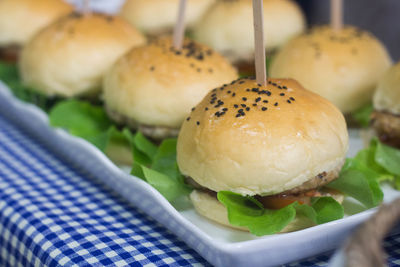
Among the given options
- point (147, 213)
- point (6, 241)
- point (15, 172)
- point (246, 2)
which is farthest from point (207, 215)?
point (246, 2)

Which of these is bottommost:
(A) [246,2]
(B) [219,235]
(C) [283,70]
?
(B) [219,235]

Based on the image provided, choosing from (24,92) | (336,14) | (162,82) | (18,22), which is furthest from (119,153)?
(18,22)

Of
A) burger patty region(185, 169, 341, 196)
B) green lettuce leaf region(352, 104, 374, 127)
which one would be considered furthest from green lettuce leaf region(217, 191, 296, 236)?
green lettuce leaf region(352, 104, 374, 127)

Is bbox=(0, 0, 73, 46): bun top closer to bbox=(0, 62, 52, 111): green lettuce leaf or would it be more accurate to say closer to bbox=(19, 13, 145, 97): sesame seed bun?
bbox=(0, 62, 52, 111): green lettuce leaf

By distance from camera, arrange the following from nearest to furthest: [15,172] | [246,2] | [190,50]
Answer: [15,172], [190,50], [246,2]

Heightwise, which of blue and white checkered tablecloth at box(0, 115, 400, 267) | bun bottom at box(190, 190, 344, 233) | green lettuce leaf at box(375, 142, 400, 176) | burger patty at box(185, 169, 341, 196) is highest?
burger patty at box(185, 169, 341, 196)

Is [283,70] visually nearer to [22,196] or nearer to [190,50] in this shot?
[190,50]

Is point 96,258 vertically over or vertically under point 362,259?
under
